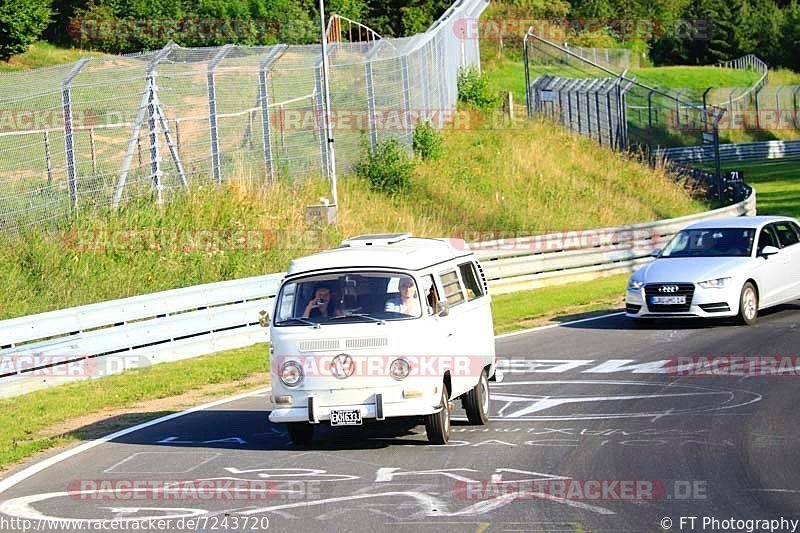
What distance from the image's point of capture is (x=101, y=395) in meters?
16.0

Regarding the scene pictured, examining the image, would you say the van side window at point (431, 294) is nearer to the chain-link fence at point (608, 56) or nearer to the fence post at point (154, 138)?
the fence post at point (154, 138)

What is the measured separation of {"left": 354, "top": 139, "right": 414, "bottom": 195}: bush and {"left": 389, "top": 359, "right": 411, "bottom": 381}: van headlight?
22702 millimetres

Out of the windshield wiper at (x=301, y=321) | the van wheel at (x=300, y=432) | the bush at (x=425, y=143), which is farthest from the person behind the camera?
the bush at (x=425, y=143)

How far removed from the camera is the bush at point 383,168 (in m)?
34.2

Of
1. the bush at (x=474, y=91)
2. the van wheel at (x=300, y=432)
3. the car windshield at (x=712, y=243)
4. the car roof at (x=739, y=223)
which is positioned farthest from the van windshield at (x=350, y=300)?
the bush at (x=474, y=91)

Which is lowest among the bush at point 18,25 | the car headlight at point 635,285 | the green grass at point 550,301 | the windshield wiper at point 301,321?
the green grass at point 550,301

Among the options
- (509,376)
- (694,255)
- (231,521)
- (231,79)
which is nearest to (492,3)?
(231,79)

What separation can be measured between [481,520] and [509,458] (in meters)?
2.35

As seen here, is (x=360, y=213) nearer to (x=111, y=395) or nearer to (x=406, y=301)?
(x=111, y=395)

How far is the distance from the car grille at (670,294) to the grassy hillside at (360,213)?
801cm

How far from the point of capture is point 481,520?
28.8ft

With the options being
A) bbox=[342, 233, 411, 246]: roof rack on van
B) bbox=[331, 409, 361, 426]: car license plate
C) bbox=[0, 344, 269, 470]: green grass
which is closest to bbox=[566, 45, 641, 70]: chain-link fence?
bbox=[0, 344, 269, 470]: green grass

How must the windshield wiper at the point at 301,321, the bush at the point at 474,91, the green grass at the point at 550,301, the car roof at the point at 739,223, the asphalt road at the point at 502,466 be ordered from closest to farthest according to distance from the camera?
1. the asphalt road at the point at 502,466
2. the windshield wiper at the point at 301,321
3. the car roof at the point at 739,223
4. the green grass at the point at 550,301
5. the bush at the point at 474,91

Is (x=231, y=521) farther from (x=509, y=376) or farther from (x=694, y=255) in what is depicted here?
(x=694, y=255)
